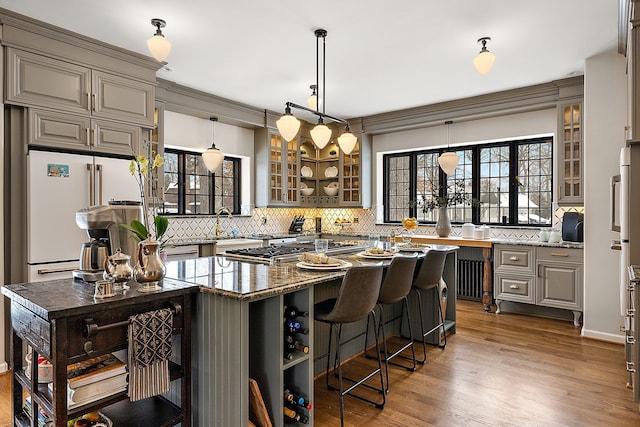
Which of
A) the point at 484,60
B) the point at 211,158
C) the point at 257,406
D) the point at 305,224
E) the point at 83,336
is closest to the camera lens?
the point at 83,336

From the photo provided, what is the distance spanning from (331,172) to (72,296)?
5425 millimetres

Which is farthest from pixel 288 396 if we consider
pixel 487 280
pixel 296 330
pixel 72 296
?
pixel 487 280

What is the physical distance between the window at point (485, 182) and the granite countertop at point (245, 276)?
3514 mm

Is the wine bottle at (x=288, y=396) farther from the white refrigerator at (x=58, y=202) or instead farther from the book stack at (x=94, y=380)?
the white refrigerator at (x=58, y=202)

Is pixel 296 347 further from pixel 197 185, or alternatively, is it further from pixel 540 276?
pixel 197 185

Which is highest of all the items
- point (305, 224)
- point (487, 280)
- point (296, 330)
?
point (305, 224)

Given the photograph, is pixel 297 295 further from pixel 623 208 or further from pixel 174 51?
pixel 174 51

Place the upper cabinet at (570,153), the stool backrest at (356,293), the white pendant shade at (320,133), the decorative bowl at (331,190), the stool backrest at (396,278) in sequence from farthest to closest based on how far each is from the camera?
1. the decorative bowl at (331,190)
2. the upper cabinet at (570,153)
3. the white pendant shade at (320,133)
4. the stool backrest at (396,278)
5. the stool backrest at (356,293)

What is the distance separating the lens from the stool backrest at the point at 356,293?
2246 millimetres

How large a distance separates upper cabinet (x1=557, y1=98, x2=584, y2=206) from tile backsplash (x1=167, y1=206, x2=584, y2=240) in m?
0.27

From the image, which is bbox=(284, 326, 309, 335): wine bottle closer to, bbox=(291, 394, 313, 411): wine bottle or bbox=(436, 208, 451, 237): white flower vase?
bbox=(291, 394, 313, 411): wine bottle

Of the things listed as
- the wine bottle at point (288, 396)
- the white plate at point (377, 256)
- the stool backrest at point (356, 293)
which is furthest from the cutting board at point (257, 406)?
the white plate at point (377, 256)

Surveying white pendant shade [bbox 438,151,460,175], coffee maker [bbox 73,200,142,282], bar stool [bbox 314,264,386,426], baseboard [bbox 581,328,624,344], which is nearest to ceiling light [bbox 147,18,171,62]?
coffee maker [bbox 73,200,142,282]

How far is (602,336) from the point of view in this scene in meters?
3.77
